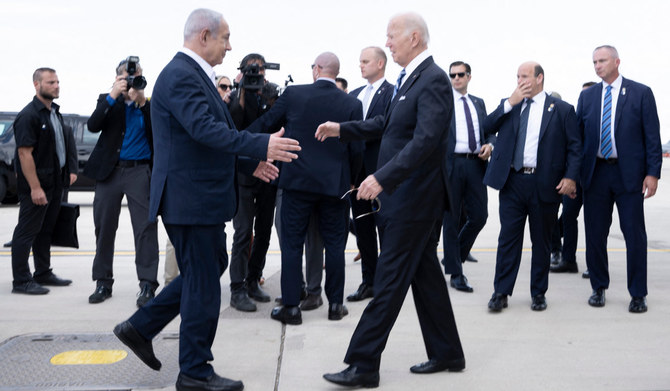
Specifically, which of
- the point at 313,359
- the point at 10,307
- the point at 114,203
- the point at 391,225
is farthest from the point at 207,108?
the point at 10,307

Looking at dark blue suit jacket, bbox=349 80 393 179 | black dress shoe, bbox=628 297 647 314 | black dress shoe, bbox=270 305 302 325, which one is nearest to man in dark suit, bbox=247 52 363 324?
black dress shoe, bbox=270 305 302 325

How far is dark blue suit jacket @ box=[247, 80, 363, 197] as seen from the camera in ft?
16.4

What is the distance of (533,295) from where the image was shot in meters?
5.51

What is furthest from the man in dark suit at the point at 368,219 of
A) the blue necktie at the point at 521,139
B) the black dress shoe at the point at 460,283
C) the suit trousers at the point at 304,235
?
the blue necktie at the point at 521,139

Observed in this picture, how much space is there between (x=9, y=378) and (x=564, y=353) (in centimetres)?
322

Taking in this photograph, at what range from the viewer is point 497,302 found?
5336 mm

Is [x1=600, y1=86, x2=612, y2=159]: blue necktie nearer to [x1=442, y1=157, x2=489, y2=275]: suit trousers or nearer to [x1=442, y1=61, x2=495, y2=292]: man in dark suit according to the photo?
[x1=442, y1=61, x2=495, y2=292]: man in dark suit

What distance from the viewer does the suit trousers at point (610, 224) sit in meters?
5.40

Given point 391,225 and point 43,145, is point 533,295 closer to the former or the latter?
point 391,225

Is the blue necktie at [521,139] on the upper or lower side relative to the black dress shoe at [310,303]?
upper

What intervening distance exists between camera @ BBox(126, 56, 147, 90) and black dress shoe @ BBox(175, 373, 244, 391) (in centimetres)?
257

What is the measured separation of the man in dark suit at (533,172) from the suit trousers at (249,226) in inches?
72.6

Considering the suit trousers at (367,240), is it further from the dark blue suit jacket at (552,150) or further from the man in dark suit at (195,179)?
the man in dark suit at (195,179)

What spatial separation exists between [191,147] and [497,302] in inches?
115
